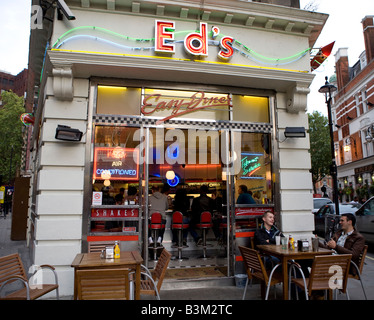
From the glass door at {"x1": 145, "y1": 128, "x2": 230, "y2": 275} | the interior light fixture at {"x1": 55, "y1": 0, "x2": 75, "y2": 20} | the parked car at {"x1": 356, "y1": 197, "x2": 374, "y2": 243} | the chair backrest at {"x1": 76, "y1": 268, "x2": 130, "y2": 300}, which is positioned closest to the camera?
the chair backrest at {"x1": 76, "y1": 268, "x2": 130, "y2": 300}

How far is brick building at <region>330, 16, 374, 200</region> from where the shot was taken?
103 ft

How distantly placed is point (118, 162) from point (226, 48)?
11.4ft

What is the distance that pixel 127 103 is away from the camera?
6.44 meters

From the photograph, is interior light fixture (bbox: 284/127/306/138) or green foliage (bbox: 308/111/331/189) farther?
green foliage (bbox: 308/111/331/189)

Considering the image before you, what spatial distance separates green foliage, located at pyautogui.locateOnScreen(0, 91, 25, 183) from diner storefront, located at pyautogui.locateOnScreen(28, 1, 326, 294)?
42.1 m

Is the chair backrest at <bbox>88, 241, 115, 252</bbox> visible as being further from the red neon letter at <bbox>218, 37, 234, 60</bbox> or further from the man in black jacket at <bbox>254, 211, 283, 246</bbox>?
the red neon letter at <bbox>218, 37, 234, 60</bbox>

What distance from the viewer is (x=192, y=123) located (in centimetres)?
664

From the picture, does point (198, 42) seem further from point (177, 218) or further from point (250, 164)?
point (177, 218)

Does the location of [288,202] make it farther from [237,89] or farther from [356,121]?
[356,121]

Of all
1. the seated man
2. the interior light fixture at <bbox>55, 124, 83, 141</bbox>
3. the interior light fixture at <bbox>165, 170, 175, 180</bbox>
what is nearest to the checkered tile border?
the interior light fixture at <bbox>55, 124, 83, 141</bbox>

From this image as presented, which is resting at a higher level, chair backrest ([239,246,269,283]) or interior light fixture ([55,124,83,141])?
interior light fixture ([55,124,83,141])

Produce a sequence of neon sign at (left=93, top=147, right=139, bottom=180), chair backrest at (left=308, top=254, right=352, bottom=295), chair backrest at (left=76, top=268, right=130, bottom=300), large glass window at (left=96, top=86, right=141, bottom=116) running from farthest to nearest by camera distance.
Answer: large glass window at (left=96, top=86, right=141, bottom=116)
neon sign at (left=93, top=147, right=139, bottom=180)
chair backrest at (left=308, top=254, right=352, bottom=295)
chair backrest at (left=76, top=268, right=130, bottom=300)
